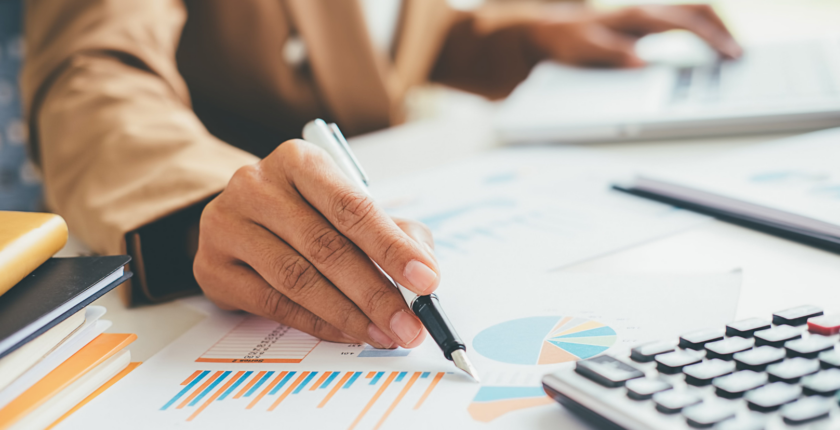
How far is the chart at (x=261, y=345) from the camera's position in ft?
1.09

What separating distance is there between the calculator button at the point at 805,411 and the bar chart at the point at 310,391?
143 millimetres

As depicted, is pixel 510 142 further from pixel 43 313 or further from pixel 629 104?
pixel 43 313

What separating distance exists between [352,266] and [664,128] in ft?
1.64

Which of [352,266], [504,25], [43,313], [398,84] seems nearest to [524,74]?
[504,25]

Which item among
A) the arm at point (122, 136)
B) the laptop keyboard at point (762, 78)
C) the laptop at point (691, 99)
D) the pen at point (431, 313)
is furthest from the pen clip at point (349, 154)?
the laptop keyboard at point (762, 78)

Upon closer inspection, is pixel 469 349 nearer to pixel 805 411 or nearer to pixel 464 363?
pixel 464 363

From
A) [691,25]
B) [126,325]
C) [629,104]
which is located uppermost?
[691,25]

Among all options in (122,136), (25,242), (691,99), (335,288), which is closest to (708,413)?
(335,288)

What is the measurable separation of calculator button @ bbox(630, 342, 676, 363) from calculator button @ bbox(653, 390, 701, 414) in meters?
0.03

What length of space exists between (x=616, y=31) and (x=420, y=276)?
92cm

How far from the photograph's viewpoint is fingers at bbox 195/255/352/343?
348 mm

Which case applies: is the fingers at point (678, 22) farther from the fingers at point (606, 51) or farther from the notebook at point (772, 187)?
the notebook at point (772, 187)

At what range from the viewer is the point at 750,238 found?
1.37 feet

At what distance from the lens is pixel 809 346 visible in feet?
0.78
